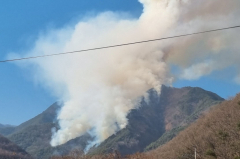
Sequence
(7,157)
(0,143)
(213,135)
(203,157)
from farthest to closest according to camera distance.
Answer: (0,143)
(7,157)
(213,135)
(203,157)

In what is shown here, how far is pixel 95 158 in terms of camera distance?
102 meters

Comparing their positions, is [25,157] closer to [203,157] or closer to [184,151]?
[184,151]

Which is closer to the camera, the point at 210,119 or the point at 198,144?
the point at 198,144

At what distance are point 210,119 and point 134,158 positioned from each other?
30472mm

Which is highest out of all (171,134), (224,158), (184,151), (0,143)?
(0,143)

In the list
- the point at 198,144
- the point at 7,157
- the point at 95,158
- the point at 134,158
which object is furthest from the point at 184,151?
the point at 7,157

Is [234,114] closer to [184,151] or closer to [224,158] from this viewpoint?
[184,151]

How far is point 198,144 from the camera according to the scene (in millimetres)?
78812

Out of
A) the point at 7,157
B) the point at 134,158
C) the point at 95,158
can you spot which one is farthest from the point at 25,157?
the point at 134,158

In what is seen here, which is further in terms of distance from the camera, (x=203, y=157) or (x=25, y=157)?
(x=25, y=157)

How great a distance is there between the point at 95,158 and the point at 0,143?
85.2 meters

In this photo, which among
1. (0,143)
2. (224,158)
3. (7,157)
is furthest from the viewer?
(0,143)

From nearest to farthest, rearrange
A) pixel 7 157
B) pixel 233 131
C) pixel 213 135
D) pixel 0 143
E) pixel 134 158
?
pixel 233 131
pixel 213 135
pixel 134 158
pixel 7 157
pixel 0 143

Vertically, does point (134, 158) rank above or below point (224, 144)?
above
